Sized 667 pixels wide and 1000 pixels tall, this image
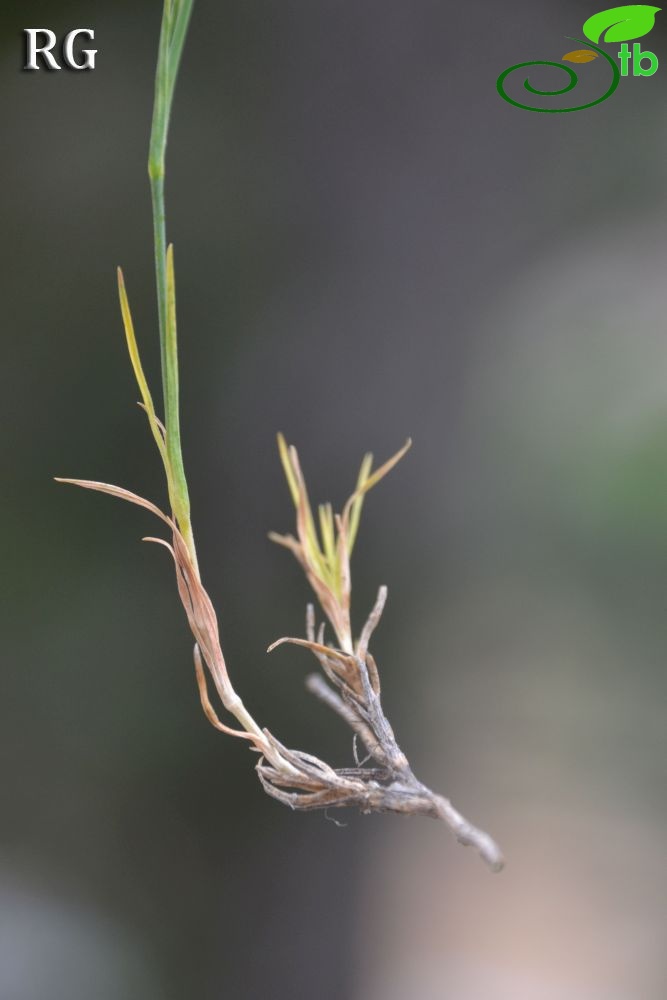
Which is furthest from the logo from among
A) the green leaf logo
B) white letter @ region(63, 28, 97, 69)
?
white letter @ region(63, 28, 97, 69)

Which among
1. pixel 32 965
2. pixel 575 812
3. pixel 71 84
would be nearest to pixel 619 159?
pixel 71 84

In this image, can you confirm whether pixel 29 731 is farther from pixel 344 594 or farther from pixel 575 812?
pixel 344 594

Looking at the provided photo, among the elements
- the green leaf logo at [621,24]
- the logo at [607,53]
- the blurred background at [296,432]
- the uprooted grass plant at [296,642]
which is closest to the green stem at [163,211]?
the uprooted grass plant at [296,642]

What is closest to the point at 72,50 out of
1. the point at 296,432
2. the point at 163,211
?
the point at 296,432

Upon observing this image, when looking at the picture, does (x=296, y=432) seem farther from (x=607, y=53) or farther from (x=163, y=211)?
(x=163, y=211)

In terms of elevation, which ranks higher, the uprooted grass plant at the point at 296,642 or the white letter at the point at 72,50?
the white letter at the point at 72,50

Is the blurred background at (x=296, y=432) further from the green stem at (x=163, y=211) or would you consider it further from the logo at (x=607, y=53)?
the green stem at (x=163, y=211)

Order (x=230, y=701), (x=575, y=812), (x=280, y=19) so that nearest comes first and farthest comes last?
(x=230, y=701) → (x=280, y=19) → (x=575, y=812)
